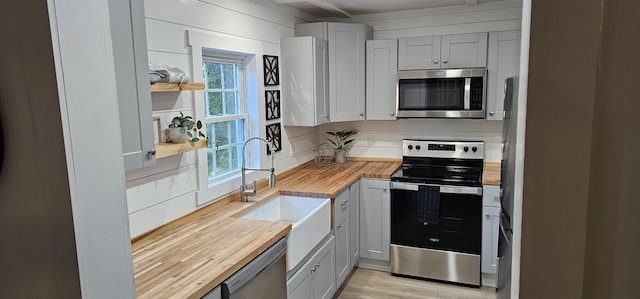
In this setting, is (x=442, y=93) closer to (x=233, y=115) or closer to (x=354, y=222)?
(x=354, y=222)

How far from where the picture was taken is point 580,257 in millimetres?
339

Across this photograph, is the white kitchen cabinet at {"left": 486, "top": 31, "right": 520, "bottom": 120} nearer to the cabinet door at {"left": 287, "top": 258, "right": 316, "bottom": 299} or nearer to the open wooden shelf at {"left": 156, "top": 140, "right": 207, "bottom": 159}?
the cabinet door at {"left": 287, "top": 258, "right": 316, "bottom": 299}

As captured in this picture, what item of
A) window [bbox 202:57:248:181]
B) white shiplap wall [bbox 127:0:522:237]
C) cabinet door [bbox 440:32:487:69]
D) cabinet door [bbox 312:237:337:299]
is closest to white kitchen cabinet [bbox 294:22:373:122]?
white shiplap wall [bbox 127:0:522:237]

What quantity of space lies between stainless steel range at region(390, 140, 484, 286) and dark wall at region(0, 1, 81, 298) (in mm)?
3001

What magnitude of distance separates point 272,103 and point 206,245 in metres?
1.62

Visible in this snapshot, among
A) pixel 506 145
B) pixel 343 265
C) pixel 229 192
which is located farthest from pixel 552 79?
pixel 343 265

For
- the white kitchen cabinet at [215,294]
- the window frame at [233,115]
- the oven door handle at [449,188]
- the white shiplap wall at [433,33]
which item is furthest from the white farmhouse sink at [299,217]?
the white shiplap wall at [433,33]

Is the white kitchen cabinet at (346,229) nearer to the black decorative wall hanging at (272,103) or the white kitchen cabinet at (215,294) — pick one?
the black decorative wall hanging at (272,103)

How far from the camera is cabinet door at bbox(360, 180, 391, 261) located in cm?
365

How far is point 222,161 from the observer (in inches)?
115

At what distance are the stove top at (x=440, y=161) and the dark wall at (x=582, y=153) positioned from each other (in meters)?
3.21

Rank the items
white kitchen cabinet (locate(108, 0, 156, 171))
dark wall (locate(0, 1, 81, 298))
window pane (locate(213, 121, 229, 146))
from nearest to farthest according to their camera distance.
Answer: dark wall (locate(0, 1, 81, 298))
white kitchen cabinet (locate(108, 0, 156, 171))
window pane (locate(213, 121, 229, 146))

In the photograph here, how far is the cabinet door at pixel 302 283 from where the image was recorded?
238 centimetres

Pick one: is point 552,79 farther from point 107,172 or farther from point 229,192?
point 229,192
